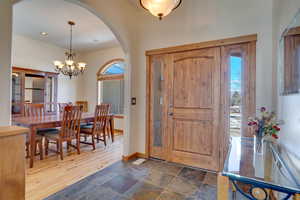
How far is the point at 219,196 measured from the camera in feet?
3.43

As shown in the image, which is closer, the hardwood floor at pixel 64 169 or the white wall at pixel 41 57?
the hardwood floor at pixel 64 169

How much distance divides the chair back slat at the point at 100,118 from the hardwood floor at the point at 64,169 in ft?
1.48

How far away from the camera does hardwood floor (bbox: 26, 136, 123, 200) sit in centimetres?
207

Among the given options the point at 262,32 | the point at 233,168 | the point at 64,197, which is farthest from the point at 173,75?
the point at 64,197

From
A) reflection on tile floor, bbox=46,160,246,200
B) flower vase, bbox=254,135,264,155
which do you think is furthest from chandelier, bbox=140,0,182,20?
reflection on tile floor, bbox=46,160,246,200

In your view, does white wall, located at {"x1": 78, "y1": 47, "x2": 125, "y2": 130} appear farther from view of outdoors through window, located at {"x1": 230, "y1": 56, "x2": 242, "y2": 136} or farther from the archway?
view of outdoors through window, located at {"x1": 230, "y1": 56, "x2": 242, "y2": 136}

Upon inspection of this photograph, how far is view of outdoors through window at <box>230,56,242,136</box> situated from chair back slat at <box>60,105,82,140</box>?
282 cm

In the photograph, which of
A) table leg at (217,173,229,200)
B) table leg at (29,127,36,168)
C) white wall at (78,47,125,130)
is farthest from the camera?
white wall at (78,47,125,130)

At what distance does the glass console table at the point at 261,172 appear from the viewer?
38.2 inches

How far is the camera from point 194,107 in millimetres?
2750

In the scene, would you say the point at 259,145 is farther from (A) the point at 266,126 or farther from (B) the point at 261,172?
(B) the point at 261,172

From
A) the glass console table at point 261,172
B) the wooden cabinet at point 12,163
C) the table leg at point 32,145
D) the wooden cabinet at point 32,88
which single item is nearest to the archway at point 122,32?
the table leg at point 32,145

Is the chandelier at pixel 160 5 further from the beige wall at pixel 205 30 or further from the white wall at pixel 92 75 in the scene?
the white wall at pixel 92 75

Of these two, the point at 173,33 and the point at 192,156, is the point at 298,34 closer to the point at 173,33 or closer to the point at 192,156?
the point at 173,33
